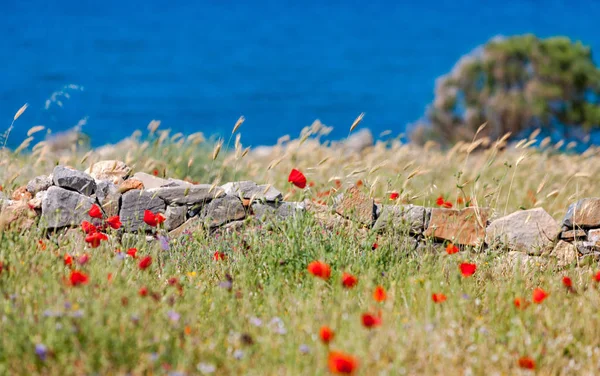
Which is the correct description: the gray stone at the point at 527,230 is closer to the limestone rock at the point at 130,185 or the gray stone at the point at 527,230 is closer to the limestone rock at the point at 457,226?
the limestone rock at the point at 457,226

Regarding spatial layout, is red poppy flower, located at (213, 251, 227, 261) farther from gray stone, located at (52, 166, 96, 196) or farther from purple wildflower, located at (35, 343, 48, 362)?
purple wildflower, located at (35, 343, 48, 362)

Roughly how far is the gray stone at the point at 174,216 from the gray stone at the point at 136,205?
9 centimetres

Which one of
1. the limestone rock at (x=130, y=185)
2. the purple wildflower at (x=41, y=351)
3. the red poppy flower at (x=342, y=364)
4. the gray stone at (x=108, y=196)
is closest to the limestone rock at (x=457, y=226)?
the limestone rock at (x=130, y=185)

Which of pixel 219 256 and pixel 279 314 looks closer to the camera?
pixel 279 314

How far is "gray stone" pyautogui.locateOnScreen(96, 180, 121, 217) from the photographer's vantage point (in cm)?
541

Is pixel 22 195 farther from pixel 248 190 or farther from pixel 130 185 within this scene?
pixel 248 190

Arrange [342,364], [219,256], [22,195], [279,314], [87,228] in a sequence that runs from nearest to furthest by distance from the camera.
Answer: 1. [342,364]
2. [279,314]
3. [219,256]
4. [87,228]
5. [22,195]

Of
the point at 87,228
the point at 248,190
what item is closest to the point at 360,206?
the point at 248,190

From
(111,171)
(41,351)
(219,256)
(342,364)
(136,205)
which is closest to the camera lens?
(342,364)

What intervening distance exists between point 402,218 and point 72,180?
8.93 feet

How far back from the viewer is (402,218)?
4836mm

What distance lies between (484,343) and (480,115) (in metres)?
16.6

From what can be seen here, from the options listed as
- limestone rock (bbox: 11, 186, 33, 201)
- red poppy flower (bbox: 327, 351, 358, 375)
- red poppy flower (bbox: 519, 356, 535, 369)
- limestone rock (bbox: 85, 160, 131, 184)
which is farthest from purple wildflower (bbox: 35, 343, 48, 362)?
limestone rock (bbox: 85, 160, 131, 184)

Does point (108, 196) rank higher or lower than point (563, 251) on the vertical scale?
higher
